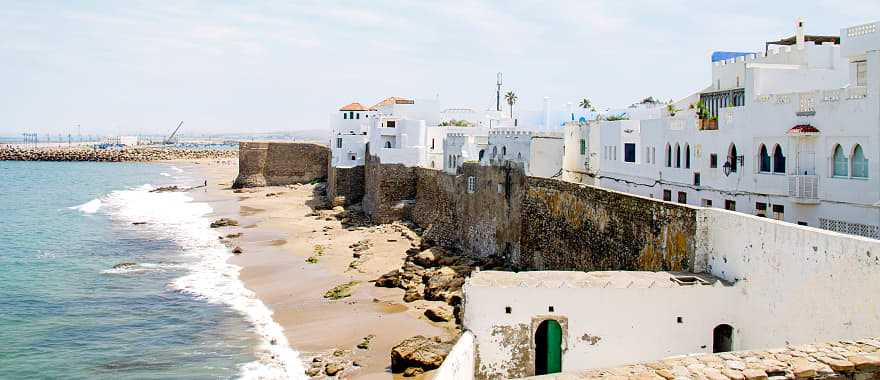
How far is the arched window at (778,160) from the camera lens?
17.6m

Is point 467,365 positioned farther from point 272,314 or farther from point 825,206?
point 272,314

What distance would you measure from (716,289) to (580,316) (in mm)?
2444

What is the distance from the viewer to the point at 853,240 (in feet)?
36.1

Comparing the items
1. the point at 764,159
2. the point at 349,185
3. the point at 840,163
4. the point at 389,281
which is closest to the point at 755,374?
the point at 840,163

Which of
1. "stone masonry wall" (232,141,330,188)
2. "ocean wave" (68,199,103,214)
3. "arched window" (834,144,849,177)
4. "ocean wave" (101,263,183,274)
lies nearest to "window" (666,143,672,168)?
"arched window" (834,144,849,177)

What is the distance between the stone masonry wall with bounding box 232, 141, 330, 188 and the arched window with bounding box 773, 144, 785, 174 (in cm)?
4685

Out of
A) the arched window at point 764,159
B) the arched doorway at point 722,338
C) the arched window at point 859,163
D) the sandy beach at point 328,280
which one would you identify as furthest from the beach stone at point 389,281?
the arched window at point 859,163

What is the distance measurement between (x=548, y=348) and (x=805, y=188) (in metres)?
6.94

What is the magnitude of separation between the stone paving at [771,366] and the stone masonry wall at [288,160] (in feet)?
180

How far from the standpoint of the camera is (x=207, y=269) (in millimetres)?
30875

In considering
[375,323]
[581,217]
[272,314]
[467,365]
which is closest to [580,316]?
[467,365]

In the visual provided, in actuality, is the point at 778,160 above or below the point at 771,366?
above

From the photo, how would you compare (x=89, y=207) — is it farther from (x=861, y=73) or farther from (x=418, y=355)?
(x=861, y=73)

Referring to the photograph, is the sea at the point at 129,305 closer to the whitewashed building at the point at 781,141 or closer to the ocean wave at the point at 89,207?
the ocean wave at the point at 89,207
